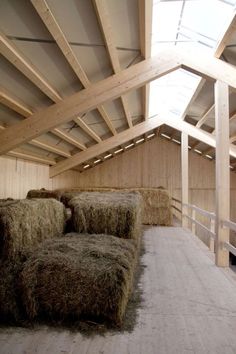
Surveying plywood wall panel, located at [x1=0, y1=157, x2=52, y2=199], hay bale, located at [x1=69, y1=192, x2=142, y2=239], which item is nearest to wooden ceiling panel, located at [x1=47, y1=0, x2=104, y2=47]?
hay bale, located at [x1=69, y1=192, x2=142, y2=239]

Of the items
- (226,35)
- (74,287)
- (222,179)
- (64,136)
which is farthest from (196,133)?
(74,287)

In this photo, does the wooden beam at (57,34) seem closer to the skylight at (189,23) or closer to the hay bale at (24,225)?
the skylight at (189,23)

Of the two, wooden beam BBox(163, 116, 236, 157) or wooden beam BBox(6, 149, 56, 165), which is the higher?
wooden beam BBox(163, 116, 236, 157)

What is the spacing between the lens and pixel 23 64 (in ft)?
9.94

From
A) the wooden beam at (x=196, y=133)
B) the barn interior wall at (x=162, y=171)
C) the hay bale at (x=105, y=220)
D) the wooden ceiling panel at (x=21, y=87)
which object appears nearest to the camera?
the wooden ceiling panel at (x=21, y=87)

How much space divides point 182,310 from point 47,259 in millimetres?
1066

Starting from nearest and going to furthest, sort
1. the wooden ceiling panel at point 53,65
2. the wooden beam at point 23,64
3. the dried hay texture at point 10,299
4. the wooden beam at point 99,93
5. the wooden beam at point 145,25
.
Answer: the dried hay texture at point 10,299, the wooden beam at point 23,64, the wooden beam at point 145,25, the wooden ceiling panel at point 53,65, the wooden beam at point 99,93

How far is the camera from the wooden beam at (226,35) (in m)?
3.02

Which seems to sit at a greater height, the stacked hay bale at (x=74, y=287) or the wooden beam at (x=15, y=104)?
the wooden beam at (x=15, y=104)

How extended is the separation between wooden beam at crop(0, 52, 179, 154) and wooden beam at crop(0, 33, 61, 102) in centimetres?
37

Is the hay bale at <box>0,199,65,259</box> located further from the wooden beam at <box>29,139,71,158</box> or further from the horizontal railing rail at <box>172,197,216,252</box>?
the wooden beam at <box>29,139,71,158</box>

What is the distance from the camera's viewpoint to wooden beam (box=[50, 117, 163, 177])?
803 centimetres

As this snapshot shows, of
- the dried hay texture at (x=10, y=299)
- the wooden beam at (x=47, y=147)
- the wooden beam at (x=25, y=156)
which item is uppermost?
the wooden beam at (x=47, y=147)

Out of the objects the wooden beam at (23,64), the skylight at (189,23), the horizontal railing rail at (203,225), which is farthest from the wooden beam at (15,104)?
the horizontal railing rail at (203,225)
